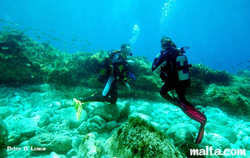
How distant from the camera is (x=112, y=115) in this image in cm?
421

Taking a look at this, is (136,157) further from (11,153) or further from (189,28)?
(189,28)

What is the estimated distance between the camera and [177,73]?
3445mm

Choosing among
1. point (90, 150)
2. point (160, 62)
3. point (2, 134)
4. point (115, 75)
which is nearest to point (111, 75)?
point (115, 75)

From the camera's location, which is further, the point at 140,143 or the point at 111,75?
the point at 111,75

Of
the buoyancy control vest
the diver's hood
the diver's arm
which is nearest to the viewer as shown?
the diver's hood

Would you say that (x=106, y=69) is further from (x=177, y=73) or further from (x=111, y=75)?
(x=177, y=73)

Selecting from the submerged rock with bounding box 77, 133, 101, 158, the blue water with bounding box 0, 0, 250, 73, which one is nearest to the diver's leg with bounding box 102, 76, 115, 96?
the submerged rock with bounding box 77, 133, 101, 158

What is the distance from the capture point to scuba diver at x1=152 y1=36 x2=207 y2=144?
3.31 metres

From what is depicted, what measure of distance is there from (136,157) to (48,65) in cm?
759

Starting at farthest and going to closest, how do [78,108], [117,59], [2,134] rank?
[117,59], [78,108], [2,134]

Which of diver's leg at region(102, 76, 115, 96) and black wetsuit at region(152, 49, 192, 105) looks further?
diver's leg at region(102, 76, 115, 96)

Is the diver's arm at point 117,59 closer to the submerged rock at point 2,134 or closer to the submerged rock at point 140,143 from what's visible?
the submerged rock at point 140,143

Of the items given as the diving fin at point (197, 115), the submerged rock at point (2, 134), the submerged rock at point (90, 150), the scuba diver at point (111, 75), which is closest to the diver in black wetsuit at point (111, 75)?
the scuba diver at point (111, 75)

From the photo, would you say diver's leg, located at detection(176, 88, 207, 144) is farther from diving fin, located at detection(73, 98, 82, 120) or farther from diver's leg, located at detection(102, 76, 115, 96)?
diving fin, located at detection(73, 98, 82, 120)
